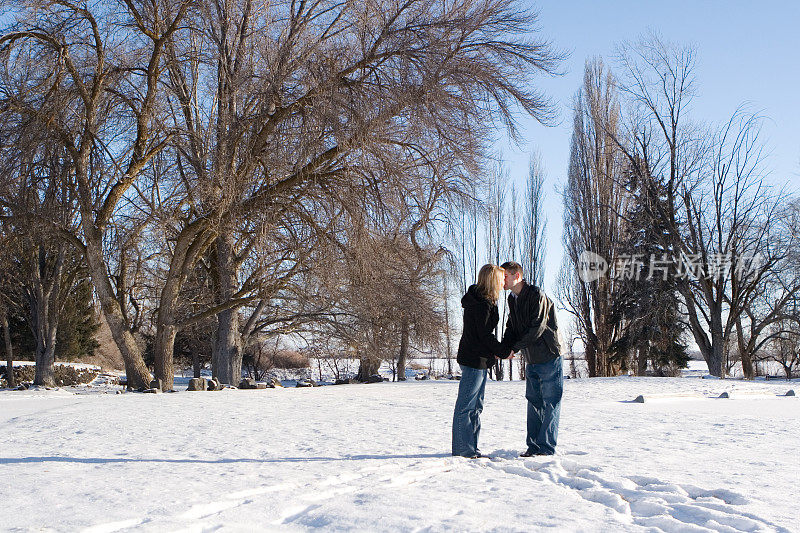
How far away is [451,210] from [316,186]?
9.36ft

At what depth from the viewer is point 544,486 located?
168 inches

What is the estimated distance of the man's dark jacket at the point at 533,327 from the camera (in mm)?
5715

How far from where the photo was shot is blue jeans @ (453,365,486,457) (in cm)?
557

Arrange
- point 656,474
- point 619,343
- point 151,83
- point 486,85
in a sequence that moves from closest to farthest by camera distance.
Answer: point 656,474 < point 486,85 < point 151,83 < point 619,343

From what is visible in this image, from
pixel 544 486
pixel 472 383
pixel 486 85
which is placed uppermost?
pixel 486 85

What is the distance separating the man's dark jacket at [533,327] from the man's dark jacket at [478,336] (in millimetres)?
135

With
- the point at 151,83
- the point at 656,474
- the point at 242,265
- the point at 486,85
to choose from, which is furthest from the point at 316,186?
the point at 656,474

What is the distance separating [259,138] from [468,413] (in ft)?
28.8

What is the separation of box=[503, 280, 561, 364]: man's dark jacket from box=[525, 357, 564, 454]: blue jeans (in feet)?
0.29

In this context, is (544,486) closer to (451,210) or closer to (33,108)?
(451,210)

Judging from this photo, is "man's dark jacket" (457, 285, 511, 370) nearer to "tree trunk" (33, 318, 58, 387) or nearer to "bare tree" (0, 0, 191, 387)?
"bare tree" (0, 0, 191, 387)

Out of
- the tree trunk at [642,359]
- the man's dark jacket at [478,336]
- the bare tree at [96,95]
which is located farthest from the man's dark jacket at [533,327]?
the tree trunk at [642,359]

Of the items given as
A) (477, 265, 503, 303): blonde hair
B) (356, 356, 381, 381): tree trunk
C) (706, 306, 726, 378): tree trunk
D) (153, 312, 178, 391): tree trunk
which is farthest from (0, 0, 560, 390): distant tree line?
(706, 306, 726, 378): tree trunk

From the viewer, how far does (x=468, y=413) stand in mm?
5699
